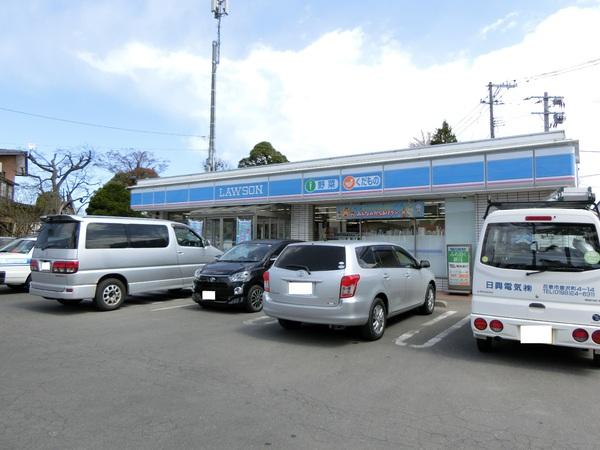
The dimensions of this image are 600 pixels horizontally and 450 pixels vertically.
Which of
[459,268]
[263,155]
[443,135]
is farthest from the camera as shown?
[263,155]

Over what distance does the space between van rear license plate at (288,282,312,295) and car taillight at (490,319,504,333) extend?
2.60 m

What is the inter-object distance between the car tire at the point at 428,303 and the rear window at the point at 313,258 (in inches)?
128

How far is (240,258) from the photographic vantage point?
34.0ft

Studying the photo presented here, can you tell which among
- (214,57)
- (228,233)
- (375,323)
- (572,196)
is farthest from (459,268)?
(214,57)

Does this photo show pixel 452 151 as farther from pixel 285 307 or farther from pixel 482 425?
pixel 482 425

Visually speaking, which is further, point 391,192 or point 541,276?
point 391,192

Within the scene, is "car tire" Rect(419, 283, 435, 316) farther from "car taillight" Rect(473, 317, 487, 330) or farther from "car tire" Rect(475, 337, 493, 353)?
"car taillight" Rect(473, 317, 487, 330)

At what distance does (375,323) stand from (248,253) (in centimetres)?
418

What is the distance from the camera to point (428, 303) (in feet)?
31.6

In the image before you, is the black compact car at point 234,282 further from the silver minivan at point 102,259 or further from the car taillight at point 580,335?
the car taillight at point 580,335

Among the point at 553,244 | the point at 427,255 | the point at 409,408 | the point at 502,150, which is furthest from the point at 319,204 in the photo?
the point at 409,408

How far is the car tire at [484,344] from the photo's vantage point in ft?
20.7

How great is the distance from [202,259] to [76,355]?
624cm

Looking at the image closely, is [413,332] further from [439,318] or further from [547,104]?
[547,104]
